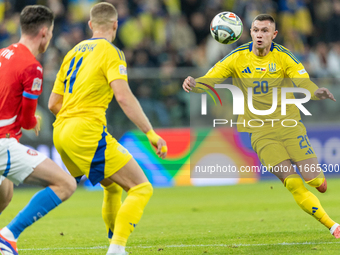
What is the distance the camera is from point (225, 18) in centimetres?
733

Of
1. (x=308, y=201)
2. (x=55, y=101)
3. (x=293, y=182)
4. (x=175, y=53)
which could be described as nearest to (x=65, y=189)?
(x=55, y=101)

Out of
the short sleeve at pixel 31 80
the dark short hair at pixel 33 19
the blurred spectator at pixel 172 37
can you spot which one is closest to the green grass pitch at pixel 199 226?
the short sleeve at pixel 31 80

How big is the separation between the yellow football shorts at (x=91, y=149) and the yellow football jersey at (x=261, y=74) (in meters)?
2.22

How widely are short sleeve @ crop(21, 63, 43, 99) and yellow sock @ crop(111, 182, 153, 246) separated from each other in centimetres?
134

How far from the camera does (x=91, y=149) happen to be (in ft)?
16.6

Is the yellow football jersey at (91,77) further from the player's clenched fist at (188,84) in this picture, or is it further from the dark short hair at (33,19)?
the player's clenched fist at (188,84)

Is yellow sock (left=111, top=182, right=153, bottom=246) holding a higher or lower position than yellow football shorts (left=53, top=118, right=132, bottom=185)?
lower

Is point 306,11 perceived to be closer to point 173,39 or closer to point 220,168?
point 173,39

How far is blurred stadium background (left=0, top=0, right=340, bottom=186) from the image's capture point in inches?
532

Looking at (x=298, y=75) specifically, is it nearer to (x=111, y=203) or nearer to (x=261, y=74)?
(x=261, y=74)

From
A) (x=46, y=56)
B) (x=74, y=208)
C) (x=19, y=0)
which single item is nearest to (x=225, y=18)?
(x=74, y=208)

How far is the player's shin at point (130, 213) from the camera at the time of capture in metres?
5.00

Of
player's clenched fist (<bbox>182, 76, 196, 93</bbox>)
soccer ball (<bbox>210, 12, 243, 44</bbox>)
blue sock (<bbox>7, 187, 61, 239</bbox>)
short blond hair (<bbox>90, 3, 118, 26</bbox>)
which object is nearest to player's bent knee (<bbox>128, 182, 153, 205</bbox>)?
blue sock (<bbox>7, 187, 61, 239</bbox>)

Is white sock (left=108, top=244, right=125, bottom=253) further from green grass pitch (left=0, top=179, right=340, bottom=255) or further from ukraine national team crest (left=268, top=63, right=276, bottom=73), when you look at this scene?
ukraine national team crest (left=268, top=63, right=276, bottom=73)
